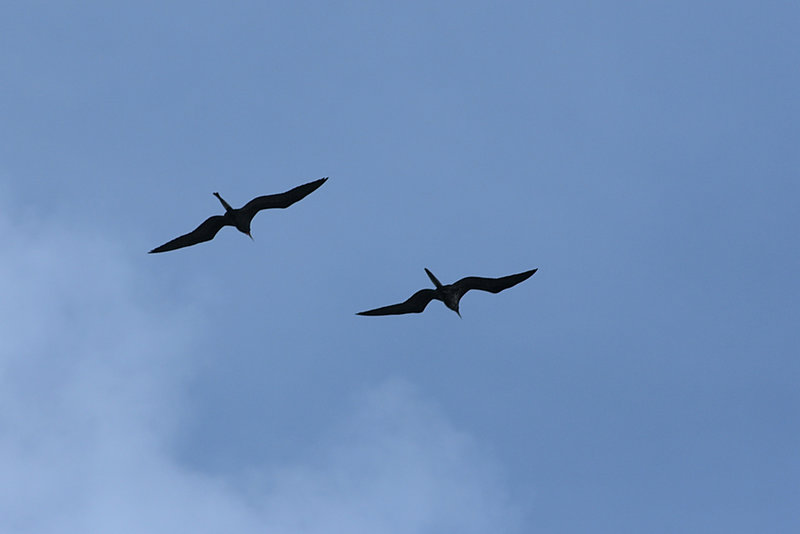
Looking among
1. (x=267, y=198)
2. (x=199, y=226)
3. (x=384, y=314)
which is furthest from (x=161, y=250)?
(x=384, y=314)

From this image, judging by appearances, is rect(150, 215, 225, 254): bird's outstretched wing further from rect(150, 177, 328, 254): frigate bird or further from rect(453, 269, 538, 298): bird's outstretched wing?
rect(453, 269, 538, 298): bird's outstretched wing

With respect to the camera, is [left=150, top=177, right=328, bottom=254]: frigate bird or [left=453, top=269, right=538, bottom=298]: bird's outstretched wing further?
[left=453, top=269, right=538, bottom=298]: bird's outstretched wing

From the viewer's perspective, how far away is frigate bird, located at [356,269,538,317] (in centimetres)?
5175

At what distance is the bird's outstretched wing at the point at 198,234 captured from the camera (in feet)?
171

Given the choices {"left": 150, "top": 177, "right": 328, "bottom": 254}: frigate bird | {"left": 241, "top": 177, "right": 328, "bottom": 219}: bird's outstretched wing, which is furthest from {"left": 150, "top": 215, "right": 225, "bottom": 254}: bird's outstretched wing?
{"left": 241, "top": 177, "right": 328, "bottom": 219}: bird's outstretched wing

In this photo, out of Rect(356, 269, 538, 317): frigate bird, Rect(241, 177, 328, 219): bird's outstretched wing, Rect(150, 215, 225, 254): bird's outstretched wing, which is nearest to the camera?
Rect(241, 177, 328, 219): bird's outstretched wing

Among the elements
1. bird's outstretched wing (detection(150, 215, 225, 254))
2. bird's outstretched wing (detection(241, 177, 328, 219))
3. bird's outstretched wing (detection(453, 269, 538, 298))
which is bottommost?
bird's outstretched wing (detection(150, 215, 225, 254))

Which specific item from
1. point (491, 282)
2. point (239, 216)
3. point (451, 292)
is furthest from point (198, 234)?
point (491, 282)

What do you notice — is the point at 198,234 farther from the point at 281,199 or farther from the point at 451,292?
the point at 451,292

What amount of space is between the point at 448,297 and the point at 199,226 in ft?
36.8

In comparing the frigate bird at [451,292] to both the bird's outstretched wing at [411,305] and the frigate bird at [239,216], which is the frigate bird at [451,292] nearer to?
the bird's outstretched wing at [411,305]

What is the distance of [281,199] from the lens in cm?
5141

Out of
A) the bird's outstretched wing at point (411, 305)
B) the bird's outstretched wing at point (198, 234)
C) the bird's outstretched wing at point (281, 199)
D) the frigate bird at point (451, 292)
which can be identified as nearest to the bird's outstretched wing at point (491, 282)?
the frigate bird at point (451, 292)

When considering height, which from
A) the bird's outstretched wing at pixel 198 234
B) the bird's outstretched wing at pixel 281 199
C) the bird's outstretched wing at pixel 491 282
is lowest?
the bird's outstretched wing at pixel 198 234
